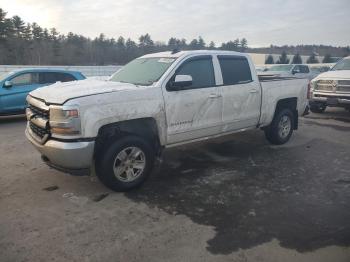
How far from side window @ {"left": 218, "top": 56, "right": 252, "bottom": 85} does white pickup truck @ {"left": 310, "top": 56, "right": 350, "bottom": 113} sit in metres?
5.18

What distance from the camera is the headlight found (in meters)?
4.12

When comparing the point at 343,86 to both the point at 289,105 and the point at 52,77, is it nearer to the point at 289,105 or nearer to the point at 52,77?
Answer: the point at 289,105

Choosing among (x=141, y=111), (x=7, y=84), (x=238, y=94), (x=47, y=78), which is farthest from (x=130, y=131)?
(x=47, y=78)

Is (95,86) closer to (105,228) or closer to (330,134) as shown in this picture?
(105,228)

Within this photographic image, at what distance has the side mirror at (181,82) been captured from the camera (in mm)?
5010

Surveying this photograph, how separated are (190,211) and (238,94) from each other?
2690 mm

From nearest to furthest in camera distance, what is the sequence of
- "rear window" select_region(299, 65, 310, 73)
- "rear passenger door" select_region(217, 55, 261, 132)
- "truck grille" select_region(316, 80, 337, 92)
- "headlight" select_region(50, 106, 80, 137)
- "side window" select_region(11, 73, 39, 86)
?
"headlight" select_region(50, 106, 80, 137), "rear passenger door" select_region(217, 55, 261, 132), "side window" select_region(11, 73, 39, 86), "truck grille" select_region(316, 80, 337, 92), "rear window" select_region(299, 65, 310, 73)

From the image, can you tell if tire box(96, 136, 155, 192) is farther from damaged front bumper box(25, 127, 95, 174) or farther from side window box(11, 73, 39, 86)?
side window box(11, 73, 39, 86)

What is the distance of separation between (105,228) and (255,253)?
1.62 m

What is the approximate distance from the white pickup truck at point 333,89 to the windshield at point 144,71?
691 centimetres

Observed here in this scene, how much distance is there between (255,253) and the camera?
129 inches

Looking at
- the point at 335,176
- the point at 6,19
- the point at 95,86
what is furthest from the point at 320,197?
the point at 6,19

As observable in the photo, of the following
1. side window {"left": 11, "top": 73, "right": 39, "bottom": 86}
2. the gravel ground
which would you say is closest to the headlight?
the gravel ground

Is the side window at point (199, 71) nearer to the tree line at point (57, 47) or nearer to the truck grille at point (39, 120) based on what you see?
the truck grille at point (39, 120)
